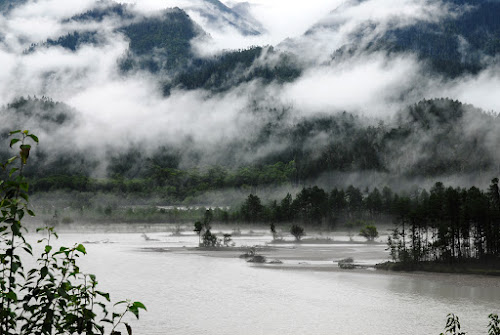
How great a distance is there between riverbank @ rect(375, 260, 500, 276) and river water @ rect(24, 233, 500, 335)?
3.22 meters

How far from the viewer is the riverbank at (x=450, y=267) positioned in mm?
98188

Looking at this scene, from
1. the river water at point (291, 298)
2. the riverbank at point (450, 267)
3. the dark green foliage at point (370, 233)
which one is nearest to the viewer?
the river water at point (291, 298)

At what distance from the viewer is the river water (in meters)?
57.9

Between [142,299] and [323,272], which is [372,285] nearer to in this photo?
[323,272]

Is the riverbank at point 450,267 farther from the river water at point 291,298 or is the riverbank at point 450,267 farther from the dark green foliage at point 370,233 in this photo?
the dark green foliage at point 370,233

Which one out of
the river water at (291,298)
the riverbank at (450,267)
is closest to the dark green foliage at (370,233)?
the river water at (291,298)

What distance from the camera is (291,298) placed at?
250ft

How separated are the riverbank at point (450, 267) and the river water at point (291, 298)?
10.6 feet

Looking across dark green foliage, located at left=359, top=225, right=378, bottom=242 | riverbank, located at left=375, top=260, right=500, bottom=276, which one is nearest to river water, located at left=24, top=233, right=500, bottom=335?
riverbank, located at left=375, top=260, right=500, bottom=276

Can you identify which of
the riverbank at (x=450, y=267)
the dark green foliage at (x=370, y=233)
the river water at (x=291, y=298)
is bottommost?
the river water at (x=291, y=298)

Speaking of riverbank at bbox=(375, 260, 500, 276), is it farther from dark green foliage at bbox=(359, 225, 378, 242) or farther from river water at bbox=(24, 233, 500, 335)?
dark green foliage at bbox=(359, 225, 378, 242)

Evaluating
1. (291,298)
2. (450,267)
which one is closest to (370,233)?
(450,267)

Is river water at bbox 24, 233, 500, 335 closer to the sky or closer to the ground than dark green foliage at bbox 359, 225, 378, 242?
closer to the ground

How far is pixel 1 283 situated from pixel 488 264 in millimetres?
106463
